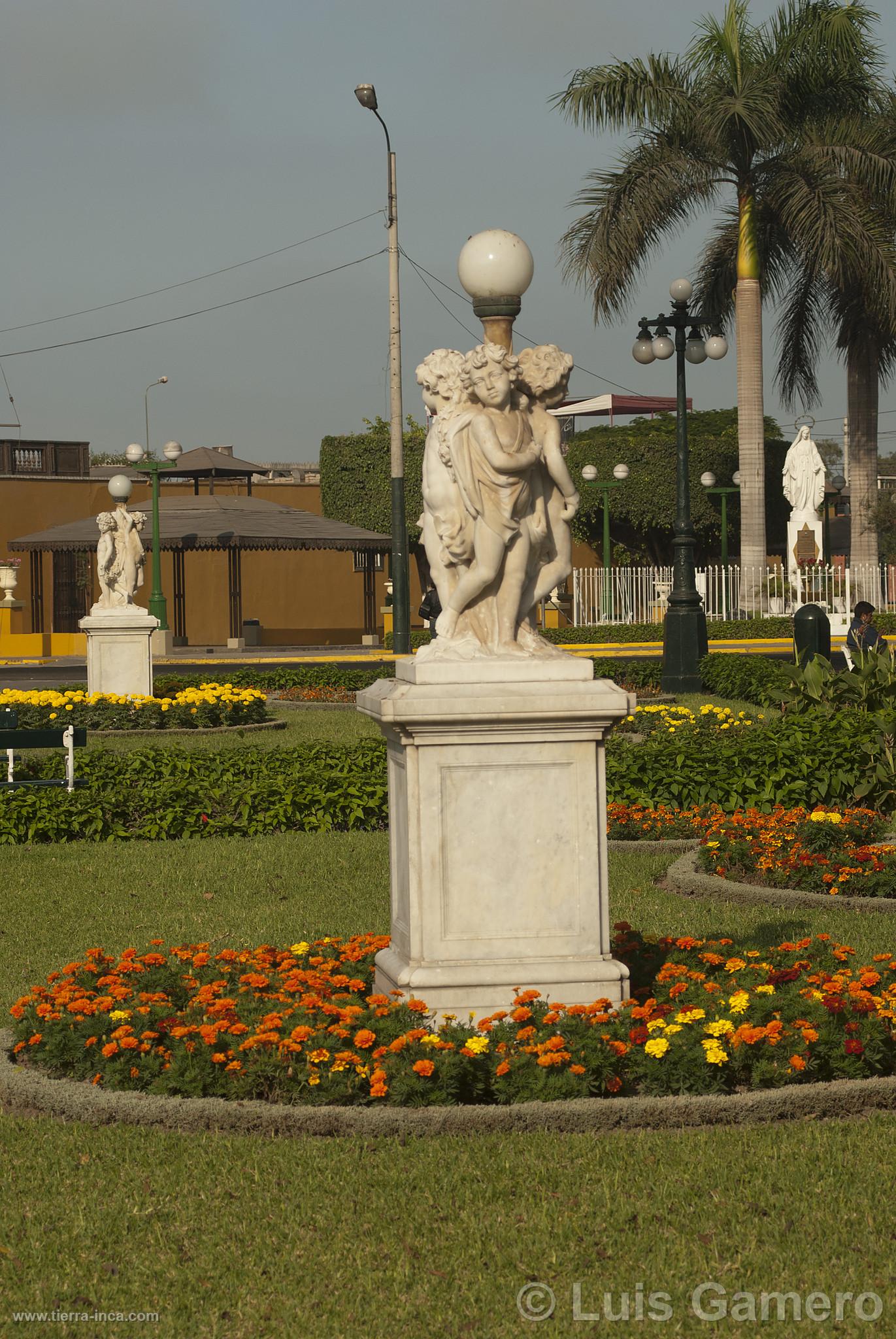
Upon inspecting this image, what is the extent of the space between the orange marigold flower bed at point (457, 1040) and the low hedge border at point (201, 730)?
34.9 ft

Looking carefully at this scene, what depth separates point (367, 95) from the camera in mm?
26703

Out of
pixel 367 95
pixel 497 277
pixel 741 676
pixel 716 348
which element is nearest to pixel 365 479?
pixel 367 95

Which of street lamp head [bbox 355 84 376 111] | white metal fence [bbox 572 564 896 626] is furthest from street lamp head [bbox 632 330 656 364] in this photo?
white metal fence [bbox 572 564 896 626]

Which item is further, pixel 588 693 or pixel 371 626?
pixel 371 626

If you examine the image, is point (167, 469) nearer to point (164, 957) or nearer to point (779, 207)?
point (779, 207)

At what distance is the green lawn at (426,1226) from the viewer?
3521mm

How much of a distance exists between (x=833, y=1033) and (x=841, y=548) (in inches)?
2237

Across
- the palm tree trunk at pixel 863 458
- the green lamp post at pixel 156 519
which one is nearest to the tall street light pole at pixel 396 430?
the green lamp post at pixel 156 519

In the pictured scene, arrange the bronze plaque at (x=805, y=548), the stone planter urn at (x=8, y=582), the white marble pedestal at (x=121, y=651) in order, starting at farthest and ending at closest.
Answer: the stone planter urn at (x=8, y=582) < the bronze plaque at (x=805, y=548) < the white marble pedestal at (x=121, y=651)

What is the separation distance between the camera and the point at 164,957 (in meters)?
5.99

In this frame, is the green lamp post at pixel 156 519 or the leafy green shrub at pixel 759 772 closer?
the leafy green shrub at pixel 759 772

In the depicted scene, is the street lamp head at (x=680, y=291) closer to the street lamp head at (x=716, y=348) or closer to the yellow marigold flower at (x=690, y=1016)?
the street lamp head at (x=716, y=348)

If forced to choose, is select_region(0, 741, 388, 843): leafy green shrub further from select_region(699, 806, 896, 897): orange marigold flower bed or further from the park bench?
select_region(699, 806, 896, 897): orange marigold flower bed

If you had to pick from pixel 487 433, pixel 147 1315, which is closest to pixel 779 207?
pixel 487 433
